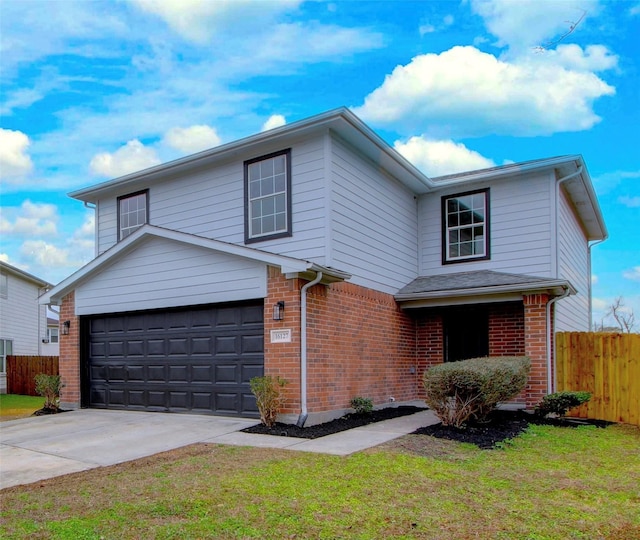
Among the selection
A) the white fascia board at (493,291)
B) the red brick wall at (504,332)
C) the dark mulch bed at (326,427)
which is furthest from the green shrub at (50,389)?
the red brick wall at (504,332)

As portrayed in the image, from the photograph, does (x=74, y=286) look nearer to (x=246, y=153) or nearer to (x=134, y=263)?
(x=134, y=263)

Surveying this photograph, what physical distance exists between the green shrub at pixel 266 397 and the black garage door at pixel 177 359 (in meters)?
0.82

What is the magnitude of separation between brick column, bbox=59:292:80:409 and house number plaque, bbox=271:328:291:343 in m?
5.94

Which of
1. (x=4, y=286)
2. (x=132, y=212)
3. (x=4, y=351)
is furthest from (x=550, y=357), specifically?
(x=4, y=286)

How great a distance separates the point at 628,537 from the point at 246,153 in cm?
984

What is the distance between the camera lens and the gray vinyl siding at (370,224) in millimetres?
11281

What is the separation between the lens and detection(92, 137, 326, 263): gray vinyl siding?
436 inches

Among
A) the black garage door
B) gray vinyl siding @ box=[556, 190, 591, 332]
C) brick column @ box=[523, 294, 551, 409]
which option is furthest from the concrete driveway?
gray vinyl siding @ box=[556, 190, 591, 332]

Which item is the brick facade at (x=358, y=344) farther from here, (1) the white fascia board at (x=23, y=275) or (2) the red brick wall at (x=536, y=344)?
(1) the white fascia board at (x=23, y=275)

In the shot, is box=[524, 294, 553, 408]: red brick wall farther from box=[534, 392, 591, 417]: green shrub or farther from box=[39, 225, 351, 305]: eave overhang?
box=[39, 225, 351, 305]: eave overhang

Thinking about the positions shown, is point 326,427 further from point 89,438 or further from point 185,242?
point 185,242

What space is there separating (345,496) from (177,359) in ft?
23.5

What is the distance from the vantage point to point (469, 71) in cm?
649

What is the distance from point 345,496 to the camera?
541cm
